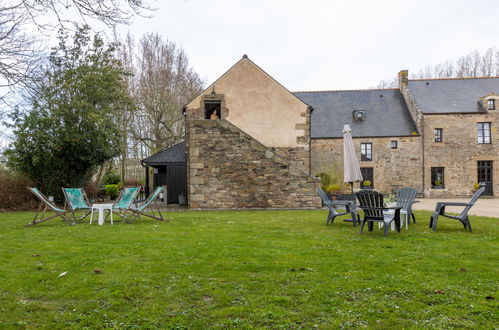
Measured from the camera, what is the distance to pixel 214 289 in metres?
3.85

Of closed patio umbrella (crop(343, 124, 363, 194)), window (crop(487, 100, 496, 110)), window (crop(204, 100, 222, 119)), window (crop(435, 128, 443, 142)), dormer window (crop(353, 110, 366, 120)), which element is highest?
window (crop(487, 100, 496, 110))

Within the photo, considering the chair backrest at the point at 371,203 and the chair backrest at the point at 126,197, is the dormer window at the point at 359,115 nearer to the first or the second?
the chair backrest at the point at 126,197

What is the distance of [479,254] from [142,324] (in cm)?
488

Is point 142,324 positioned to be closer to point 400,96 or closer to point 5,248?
point 5,248

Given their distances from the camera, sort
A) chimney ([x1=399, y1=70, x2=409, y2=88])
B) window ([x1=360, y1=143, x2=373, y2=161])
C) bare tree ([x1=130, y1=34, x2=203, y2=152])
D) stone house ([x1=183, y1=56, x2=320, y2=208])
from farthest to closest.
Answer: chimney ([x1=399, y1=70, x2=409, y2=88]), window ([x1=360, y1=143, x2=373, y2=161]), bare tree ([x1=130, y1=34, x2=203, y2=152]), stone house ([x1=183, y1=56, x2=320, y2=208])

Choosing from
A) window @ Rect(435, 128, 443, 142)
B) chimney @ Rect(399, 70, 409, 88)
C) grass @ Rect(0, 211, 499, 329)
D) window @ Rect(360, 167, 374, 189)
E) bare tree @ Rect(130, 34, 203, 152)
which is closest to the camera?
grass @ Rect(0, 211, 499, 329)

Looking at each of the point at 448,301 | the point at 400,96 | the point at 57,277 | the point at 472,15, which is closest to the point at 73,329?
the point at 57,277

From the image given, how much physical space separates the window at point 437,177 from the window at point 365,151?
14.5 ft

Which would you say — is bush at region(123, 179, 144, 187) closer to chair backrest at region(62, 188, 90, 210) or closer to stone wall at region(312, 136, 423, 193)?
stone wall at region(312, 136, 423, 193)

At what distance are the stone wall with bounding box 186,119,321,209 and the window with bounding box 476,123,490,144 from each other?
58.6ft

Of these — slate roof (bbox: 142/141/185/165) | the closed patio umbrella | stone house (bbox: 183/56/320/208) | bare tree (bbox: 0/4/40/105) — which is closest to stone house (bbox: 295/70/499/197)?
slate roof (bbox: 142/141/185/165)

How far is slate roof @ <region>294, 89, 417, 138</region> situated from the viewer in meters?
26.3

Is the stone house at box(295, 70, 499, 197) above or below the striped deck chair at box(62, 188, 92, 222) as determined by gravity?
above

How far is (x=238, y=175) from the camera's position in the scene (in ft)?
46.5
